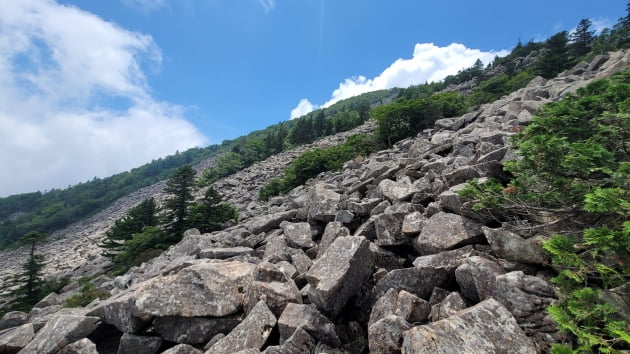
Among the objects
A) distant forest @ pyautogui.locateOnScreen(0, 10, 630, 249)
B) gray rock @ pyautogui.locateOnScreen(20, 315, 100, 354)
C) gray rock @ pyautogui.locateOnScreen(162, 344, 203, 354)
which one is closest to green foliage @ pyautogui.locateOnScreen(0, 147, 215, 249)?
distant forest @ pyautogui.locateOnScreen(0, 10, 630, 249)

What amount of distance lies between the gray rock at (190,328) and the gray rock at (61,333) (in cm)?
178

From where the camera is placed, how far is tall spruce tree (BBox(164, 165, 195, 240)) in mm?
24547

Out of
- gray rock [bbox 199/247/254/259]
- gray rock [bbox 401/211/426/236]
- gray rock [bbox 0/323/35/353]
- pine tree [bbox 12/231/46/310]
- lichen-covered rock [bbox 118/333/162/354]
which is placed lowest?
pine tree [bbox 12/231/46/310]

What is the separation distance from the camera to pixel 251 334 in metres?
5.08

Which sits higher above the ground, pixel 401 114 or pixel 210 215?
pixel 401 114

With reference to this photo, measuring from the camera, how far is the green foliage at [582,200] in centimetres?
327

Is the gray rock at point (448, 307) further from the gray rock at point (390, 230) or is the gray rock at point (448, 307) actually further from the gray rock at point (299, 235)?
the gray rock at point (299, 235)

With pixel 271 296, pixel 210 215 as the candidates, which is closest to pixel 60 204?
pixel 210 215

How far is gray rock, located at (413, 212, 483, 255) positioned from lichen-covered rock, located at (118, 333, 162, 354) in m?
6.00

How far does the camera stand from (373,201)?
29.8ft

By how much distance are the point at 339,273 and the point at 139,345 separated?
4.41 m

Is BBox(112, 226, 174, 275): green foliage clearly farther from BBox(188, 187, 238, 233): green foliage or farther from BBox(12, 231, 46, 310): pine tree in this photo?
BBox(12, 231, 46, 310): pine tree

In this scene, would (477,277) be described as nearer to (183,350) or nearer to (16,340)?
(183,350)

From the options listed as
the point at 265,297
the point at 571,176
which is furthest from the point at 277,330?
the point at 571,176
